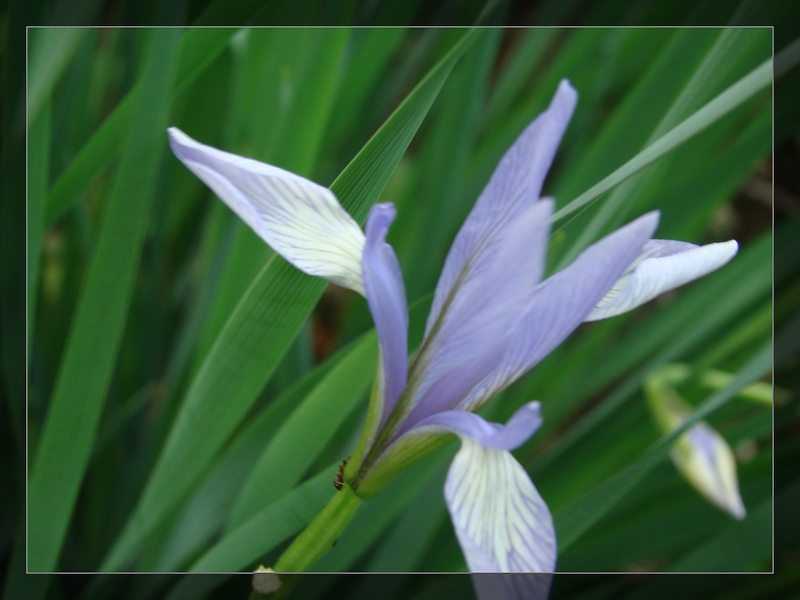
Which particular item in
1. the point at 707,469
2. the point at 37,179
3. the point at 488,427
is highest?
the point at 37,179

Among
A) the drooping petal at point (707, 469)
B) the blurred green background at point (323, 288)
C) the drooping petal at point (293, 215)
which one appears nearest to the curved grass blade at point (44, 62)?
the blurred green background at point (323, 288)

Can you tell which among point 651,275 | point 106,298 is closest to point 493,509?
point 651,275

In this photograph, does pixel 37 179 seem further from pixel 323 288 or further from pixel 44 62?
pixel 323 288

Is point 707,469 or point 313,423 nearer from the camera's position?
point 313,423

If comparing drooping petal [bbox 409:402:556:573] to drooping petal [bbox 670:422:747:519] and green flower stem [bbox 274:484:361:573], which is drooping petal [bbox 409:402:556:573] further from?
drooping petal [bbox 670:422:747:519]

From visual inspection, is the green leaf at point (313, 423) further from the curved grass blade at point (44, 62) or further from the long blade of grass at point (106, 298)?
the curved grass blade at point (44, 62)
